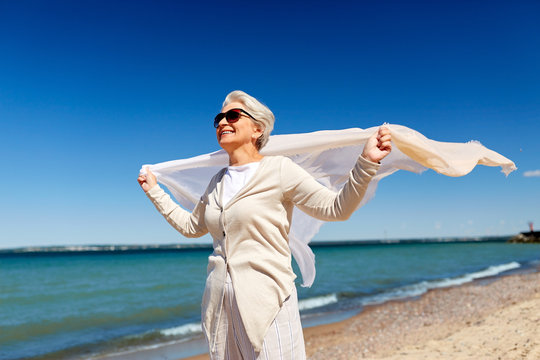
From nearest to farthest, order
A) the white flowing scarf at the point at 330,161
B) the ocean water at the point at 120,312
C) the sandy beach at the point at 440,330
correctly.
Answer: the white flowing scarf at the point at 330,161 → the sandy beach at the point at 440,330 → the ocean water at the point at 120,312

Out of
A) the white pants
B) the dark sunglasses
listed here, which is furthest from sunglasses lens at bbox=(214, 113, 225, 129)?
the white pants

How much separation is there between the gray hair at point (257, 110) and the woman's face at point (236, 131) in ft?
0.09

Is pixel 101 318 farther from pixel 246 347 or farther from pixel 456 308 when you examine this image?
pixel 246 347

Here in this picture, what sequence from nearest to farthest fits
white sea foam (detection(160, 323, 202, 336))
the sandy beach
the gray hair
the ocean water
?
the gray hair
the sandy beach
the ocean water
white sea foam (detection(160, 323, 202, 336))

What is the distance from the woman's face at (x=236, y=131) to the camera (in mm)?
2170

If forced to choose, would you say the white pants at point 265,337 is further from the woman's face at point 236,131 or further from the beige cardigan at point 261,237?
the woman's face at point 236,131

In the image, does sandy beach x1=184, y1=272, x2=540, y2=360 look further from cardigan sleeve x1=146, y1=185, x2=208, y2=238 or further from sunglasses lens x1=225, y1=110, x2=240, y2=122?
sunglasses lens x1=225, y1=110, x2=240, y2=122

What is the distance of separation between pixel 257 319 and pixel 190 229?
80 cm

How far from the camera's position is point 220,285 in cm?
198

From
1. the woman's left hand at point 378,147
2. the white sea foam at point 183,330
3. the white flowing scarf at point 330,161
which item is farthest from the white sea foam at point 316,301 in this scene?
the woman's left hand at point 378,147

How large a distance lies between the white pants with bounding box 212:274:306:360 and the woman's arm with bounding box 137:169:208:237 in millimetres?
557

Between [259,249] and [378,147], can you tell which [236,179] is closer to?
[259,249]

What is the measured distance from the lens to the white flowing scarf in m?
2.08

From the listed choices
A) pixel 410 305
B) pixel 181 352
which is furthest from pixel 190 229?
pixel 410 305
